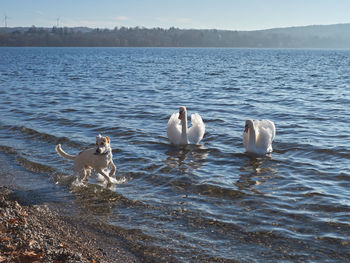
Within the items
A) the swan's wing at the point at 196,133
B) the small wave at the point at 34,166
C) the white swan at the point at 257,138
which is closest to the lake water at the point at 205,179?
the small wave at the point at 34,166

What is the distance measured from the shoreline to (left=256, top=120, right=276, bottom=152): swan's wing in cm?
595

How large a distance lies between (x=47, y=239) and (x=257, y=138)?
7.06 metres

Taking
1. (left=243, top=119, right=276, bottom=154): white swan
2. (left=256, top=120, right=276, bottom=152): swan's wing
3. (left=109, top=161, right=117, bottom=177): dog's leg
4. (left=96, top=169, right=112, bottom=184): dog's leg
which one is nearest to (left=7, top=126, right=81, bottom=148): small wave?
(left=109, top=161, right=117, bottom=177): dog's leg

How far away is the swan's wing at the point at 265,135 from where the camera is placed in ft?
38.1

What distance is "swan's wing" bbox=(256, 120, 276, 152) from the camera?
11609 millimetres

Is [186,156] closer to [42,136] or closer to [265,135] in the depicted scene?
[265,135]

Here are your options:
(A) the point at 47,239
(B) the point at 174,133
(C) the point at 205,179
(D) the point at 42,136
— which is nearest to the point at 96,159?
(C) the point at 205,179

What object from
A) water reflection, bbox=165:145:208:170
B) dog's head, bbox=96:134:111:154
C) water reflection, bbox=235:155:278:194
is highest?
dog's head, bbox=96:134:111:154

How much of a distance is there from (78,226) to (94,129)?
26.3ft

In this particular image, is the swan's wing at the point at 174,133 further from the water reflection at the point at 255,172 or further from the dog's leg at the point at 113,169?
the dog's leg at the point at 113,169

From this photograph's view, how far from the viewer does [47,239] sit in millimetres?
5984

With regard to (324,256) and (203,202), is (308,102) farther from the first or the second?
(324,256)

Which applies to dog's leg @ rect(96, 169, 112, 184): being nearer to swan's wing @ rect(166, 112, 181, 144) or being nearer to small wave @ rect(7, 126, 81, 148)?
small wave @ rect(7, 126, 81, 148)

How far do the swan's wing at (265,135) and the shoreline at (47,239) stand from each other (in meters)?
5.95
